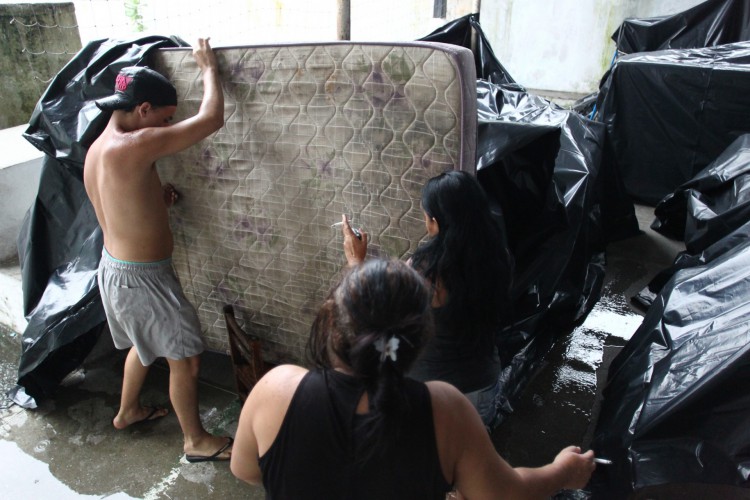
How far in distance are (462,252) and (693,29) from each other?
5230 mm

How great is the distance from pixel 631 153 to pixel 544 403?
2854mm

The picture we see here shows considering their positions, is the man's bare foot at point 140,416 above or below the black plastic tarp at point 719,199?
below

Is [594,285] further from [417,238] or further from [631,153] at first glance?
[631,153]

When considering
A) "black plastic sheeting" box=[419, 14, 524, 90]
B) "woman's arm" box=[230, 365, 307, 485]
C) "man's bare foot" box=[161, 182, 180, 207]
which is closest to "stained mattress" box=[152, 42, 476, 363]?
"man's bare foot" box=[161, 182, 180, 207]

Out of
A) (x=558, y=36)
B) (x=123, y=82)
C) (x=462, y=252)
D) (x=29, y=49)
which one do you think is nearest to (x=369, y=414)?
(x=462, y=252)

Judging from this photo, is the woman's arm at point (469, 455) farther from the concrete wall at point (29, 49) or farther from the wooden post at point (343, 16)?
the concrete wall at point (29, 49)

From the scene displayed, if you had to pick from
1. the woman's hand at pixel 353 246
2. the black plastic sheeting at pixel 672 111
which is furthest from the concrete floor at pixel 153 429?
the black plastic sheeting at pixel 672 111

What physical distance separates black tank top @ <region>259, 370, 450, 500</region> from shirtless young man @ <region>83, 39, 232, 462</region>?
120 centimetres

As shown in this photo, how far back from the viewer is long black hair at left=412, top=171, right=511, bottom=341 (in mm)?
1478

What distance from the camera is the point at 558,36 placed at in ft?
26.6

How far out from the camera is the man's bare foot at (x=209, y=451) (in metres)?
2.24

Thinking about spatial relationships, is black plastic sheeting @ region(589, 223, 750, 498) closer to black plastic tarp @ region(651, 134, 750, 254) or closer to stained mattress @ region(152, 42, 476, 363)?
black plastic tarp @ region(651, 134, 750, 254)

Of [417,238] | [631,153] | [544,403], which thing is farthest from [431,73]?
[631,153]

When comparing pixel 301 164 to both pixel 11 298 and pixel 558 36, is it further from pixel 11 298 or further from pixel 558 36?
pixel 558 36
